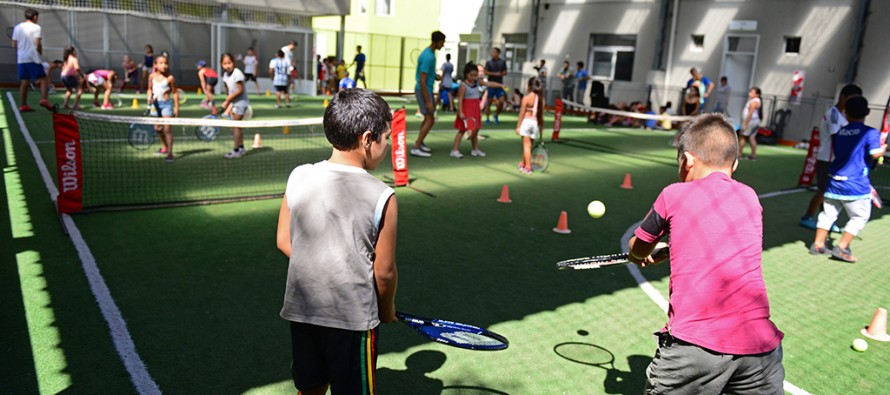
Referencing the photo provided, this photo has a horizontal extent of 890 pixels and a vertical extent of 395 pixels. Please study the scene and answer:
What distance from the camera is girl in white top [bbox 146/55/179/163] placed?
1195 centimetres

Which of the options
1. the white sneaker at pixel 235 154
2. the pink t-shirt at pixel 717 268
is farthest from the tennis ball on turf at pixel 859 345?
the white sneaker at pixel 235 154

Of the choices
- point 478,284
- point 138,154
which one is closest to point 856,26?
point 478,284

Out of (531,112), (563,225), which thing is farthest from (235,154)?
(563,225)

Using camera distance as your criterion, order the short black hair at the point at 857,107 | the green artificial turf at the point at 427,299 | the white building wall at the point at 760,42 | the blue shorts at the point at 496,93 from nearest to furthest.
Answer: the green artificial turf at the point at 427,299
the short black hair at the point at 857,107
the white building wall at the point at 760,42
the blue shorts at the point at 496,93

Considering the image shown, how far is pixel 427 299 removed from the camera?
20.2ft

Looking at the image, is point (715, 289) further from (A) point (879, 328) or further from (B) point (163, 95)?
(B) point (163, 95)

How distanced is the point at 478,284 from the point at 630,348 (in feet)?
5.94

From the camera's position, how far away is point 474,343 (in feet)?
11.1

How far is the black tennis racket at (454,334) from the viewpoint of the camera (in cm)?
321

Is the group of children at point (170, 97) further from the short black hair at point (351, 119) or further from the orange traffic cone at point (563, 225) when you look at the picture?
the short black hair at point (351, 119)

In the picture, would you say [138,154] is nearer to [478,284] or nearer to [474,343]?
[478,284]

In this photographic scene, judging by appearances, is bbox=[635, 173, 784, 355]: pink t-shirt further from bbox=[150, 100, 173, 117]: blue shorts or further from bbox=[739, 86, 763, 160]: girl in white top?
bbox=[739, 86, 763, 160]: girl in white top

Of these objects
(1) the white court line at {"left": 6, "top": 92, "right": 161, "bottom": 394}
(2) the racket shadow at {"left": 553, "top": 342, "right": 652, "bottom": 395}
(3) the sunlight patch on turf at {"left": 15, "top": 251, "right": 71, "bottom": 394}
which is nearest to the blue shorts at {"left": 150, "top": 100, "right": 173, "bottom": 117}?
(1) the white court line at {"left": 6, "top": 92, "right": 161, "bottom": 394}

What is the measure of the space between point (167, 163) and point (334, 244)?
1083 cm
